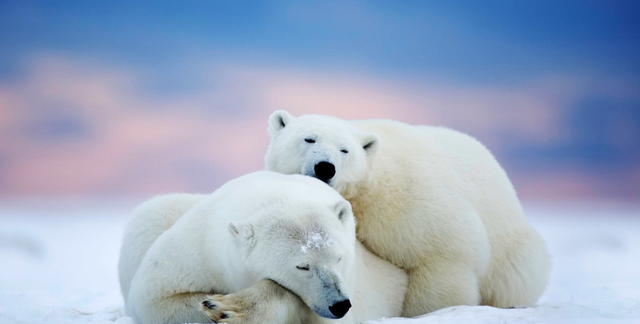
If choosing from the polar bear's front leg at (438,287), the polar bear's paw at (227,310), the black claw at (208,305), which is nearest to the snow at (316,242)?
the polar bear's paw at (227,310)

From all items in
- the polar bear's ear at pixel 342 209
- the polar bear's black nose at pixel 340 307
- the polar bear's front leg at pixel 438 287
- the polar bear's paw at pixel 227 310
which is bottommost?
the polar bear's front leg at pixel 438 287

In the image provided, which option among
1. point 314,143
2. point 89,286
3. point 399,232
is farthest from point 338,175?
point 89,286

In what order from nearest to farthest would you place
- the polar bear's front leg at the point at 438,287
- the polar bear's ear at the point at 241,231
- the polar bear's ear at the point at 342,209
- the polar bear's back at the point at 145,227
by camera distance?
the polar bear's ear at the point at 241,231
the polar bear's ear at the point at 342,209
the polar bear's front leg at the point at 438,287
the polar bear's back at the point at 145,227

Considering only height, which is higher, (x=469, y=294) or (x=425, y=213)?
(x=425, y=213)

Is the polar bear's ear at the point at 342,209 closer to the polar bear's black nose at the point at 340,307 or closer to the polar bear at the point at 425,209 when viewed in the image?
the polar bear's black nose at the point at 340,307

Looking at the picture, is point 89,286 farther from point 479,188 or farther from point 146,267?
point 479,188

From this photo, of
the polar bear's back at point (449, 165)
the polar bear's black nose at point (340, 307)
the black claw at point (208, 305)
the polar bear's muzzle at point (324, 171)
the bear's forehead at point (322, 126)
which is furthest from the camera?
the polar bear's back at point (449, 165)

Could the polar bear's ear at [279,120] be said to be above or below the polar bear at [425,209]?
above

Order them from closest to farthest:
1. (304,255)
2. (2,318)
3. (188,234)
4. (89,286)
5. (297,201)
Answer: (304,255), (297,201), (188,234), (2,318), (89,286)

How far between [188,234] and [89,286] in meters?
7.19

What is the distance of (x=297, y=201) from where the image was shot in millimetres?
4129

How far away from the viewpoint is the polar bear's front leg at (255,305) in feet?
12.3

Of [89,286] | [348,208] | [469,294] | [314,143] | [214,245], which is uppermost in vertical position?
[314,143]

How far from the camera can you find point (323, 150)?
546 centimetres
